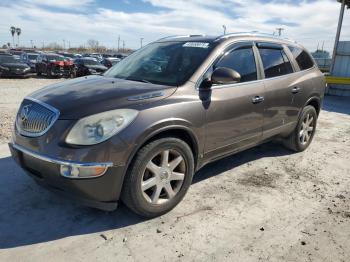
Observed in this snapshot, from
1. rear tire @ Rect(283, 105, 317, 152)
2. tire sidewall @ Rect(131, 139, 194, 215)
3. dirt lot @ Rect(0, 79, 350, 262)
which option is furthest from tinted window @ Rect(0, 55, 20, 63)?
tire sidewall @ Rect(131, 139, 194, 215)

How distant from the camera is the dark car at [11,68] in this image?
61.8 ft

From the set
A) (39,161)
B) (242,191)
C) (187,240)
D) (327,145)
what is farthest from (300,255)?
(327,145)

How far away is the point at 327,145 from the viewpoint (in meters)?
6.20

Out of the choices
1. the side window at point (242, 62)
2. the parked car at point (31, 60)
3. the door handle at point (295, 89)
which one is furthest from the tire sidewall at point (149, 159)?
the parked car at point (31, 60)

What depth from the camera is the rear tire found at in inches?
211

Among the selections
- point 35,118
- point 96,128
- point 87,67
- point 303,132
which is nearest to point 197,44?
point 96,128

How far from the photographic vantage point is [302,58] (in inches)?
215

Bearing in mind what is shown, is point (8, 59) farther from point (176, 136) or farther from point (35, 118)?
point (176, 136)

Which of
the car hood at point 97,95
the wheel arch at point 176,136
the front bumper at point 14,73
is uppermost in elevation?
the car hood at point 97,95

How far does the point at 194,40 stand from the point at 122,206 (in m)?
2.17

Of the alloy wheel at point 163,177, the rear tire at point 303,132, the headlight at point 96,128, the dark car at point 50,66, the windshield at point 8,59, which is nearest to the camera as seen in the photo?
the headlight at point 96,128

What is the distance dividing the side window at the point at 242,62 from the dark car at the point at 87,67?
55.6 ft

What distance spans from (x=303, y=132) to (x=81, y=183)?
4034 millimetres

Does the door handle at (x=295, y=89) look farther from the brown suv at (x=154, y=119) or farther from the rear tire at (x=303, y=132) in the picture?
the rear tire at (x=303, y=132)
